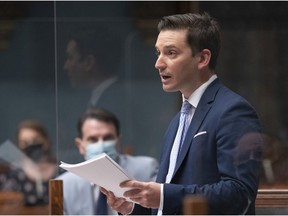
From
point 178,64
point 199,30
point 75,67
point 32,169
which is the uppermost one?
point 199,30

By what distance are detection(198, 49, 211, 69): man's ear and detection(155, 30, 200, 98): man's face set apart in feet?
0.05

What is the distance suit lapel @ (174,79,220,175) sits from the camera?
11.1ft

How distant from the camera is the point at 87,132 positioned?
5.18m

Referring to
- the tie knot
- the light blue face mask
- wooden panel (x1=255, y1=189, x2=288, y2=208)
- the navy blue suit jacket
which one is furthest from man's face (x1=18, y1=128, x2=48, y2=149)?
the navy blue suit jacket

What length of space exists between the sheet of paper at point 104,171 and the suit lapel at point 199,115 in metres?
0.22

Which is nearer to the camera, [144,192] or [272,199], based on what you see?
[144,192]

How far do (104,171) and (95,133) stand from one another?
1708 mm

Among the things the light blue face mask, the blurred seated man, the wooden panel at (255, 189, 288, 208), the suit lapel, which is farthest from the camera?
the blurred seated man

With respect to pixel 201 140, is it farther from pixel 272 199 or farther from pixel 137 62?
pixel 137 62

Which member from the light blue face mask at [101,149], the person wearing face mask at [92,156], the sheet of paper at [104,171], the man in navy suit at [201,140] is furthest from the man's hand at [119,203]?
the light blue face mask at [101,149]

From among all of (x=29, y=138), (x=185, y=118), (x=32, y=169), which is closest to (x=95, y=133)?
(x=32, y=169)

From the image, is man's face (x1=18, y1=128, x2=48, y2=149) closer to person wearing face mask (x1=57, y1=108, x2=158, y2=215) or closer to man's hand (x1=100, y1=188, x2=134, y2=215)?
person wearing face mask (x1=57, y1=108, x2=158, y2=215)

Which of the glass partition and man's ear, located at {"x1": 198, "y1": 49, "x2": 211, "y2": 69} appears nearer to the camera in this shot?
man's ear, located at {"x1": 198, "y1": 49, "x2": 211, "y2": 69}

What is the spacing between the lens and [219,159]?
10.8 feet
